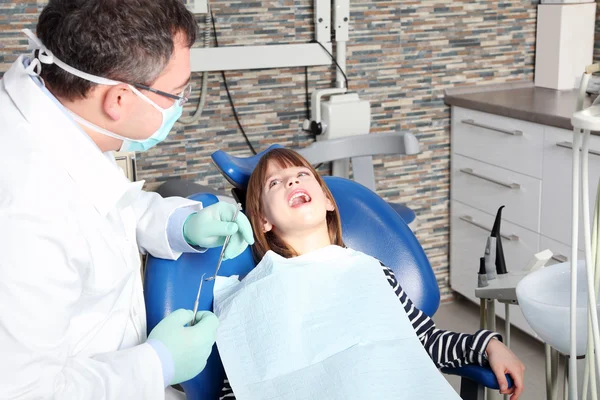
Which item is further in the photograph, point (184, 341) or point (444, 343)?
point (444, 343)

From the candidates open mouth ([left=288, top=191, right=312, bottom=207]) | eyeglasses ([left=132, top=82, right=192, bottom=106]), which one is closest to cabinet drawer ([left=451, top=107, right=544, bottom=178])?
open mouth ([left=288, top=191, right=312, bottom=207])

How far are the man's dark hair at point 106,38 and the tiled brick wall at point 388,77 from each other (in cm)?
145

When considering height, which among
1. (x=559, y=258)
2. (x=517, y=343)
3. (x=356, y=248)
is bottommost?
(x=517, y=343)

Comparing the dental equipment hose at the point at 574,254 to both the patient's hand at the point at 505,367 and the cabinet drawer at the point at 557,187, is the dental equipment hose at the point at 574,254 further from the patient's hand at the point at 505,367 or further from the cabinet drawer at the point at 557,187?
the cabinet drawer at the point at 557,187

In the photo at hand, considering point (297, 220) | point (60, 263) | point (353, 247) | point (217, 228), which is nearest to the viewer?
point (60, 263)

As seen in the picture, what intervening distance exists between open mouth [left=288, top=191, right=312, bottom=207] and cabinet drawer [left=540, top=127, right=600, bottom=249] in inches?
49.7

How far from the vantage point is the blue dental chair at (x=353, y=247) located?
1.47 m

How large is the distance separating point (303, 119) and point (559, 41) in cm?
117

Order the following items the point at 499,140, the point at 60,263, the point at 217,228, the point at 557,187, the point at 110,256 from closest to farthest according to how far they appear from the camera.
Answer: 1. the point at 60,263
2. the point at 110,256
3. the point at 217,228
4. the point at 557,187
5. the point at 499,140

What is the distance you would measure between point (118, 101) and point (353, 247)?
78 centimetres

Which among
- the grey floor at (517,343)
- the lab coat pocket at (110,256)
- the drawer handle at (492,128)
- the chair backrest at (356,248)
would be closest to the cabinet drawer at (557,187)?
the drawer handle at (492,128)

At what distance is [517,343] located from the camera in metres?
2.94

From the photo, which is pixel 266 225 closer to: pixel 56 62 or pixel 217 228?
pixel 217 228

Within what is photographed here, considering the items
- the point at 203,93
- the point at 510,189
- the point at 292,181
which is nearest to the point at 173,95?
Answer: the point at 292,181
